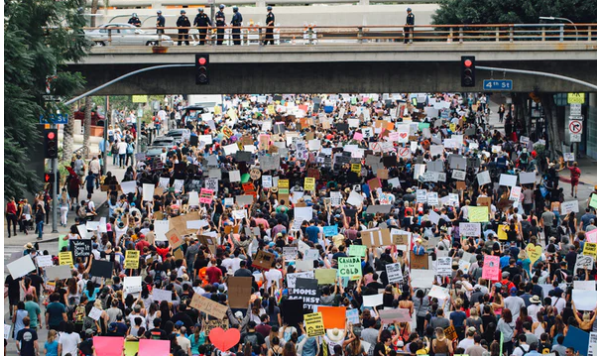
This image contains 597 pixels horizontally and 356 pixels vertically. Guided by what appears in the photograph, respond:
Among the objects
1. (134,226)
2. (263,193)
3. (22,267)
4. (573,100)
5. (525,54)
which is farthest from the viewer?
(573,100)

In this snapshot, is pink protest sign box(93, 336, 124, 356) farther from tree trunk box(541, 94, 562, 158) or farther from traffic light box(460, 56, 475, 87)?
tree trunk box(541, 94, 562, 158)

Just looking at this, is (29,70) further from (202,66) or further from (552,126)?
(552,126)

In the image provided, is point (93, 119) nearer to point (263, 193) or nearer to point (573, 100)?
point (573, 100)

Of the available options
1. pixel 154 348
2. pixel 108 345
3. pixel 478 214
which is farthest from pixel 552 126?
pixel 154 348

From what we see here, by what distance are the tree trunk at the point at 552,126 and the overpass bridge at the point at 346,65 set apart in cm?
903

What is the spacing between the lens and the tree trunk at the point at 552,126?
160 feet

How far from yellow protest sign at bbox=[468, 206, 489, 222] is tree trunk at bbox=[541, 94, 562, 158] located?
2474 cm

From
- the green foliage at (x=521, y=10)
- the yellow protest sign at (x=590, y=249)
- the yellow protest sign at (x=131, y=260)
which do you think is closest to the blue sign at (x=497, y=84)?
the green foliage at (x=521, y=10)

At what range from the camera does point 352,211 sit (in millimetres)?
26812

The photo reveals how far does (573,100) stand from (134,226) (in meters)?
25.8

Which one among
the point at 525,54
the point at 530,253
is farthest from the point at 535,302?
the point at 525,54

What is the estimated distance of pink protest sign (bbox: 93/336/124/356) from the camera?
1570 centimetres

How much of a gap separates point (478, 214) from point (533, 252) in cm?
444

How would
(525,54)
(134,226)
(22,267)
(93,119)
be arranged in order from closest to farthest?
(22,267), (134,226), (525,54), (93,119)
